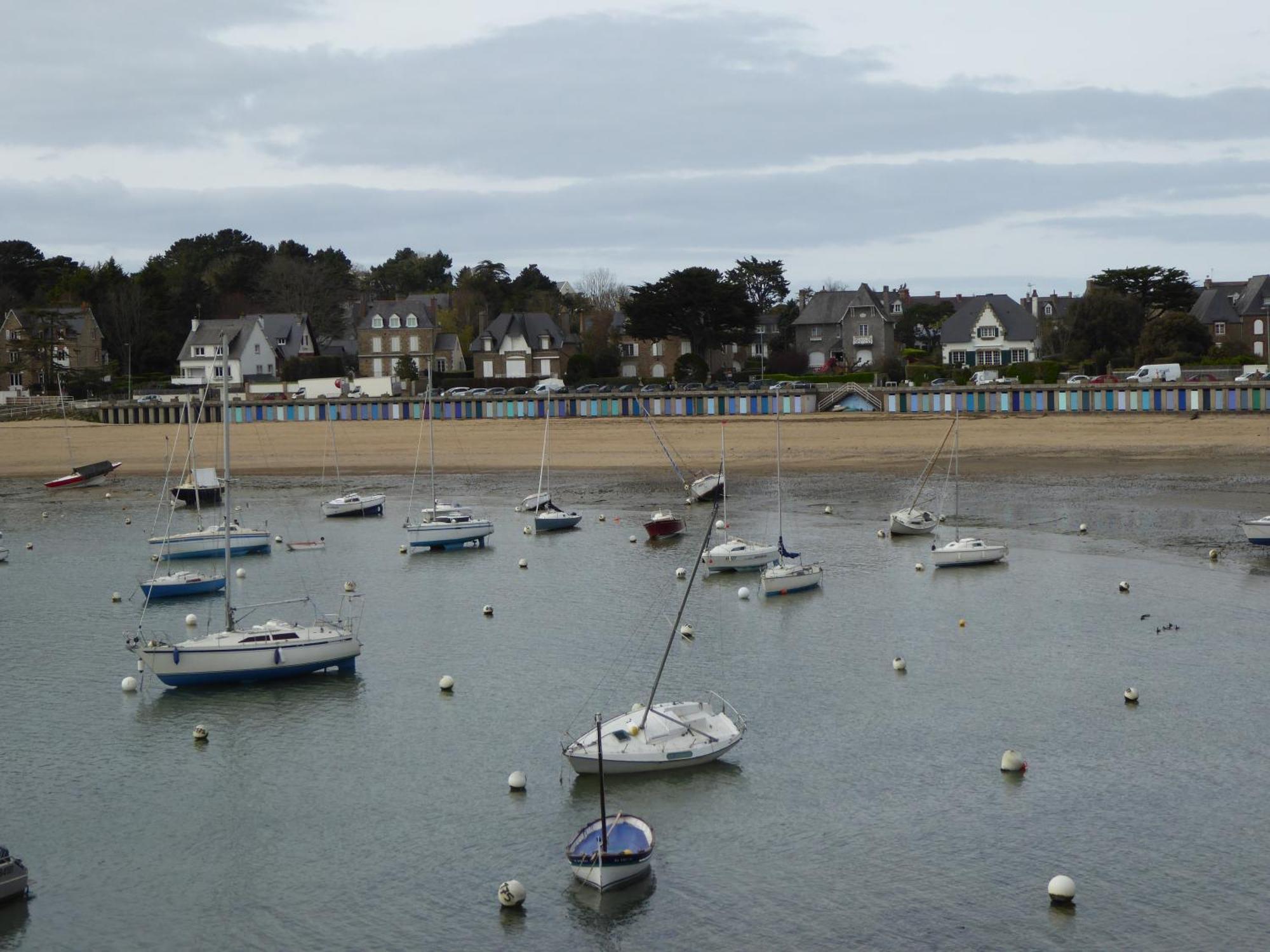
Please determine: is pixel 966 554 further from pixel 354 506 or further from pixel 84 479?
pixel 84 479

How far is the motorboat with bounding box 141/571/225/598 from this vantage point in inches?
1882

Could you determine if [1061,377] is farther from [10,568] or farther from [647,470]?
[10,568]

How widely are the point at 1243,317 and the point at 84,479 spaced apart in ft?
347

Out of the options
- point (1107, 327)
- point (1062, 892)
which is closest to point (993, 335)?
point (1107, 327)

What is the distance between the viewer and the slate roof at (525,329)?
145000mm

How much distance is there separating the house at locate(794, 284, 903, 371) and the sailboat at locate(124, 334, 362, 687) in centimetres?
11054

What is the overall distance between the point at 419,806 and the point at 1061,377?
317 feet

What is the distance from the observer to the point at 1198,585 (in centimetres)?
4469

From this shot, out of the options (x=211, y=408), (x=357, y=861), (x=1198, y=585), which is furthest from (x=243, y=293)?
(x=357, y=861)

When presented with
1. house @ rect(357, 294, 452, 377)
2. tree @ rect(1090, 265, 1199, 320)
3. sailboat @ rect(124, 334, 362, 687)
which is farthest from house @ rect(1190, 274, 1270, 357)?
sailboat @ rect(124, 334, 362, 687)

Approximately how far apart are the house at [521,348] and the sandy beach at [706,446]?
28.8 metres

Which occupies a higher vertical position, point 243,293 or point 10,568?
point 243,293

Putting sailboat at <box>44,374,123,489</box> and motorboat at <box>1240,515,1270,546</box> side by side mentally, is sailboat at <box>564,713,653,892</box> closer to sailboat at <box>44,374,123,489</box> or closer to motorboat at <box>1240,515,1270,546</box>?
motorboat at <box>1240,515,1270,546</box>

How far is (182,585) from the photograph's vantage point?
158 feet
